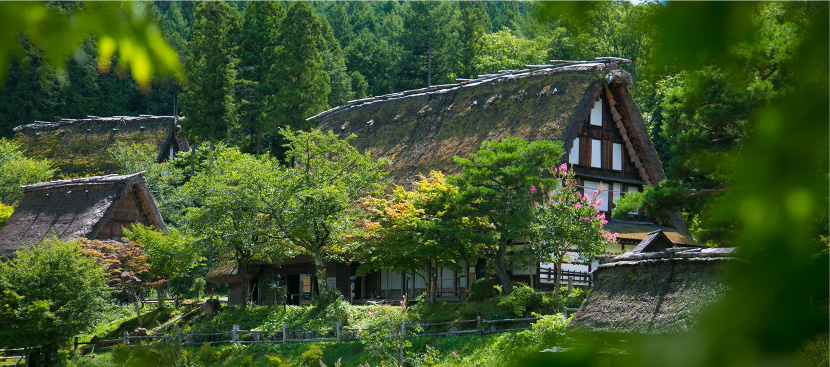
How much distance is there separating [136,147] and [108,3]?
4626 centimetres

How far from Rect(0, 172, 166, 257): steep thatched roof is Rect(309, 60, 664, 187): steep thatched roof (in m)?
9.70

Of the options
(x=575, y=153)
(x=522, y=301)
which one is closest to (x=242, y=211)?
(x=522, y=301)

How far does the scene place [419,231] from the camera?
2122 centimetres

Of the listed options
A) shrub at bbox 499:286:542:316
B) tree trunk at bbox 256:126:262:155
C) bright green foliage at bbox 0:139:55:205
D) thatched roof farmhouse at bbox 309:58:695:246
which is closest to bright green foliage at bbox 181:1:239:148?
tree trunk at bbox 256:126:262:155

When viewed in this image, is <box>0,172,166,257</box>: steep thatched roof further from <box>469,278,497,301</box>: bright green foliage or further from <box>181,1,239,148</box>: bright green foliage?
<box>469,278,497,301</box>: bright green foliage

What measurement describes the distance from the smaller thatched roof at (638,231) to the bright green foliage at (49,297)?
634 inches

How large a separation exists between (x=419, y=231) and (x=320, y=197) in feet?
10.8

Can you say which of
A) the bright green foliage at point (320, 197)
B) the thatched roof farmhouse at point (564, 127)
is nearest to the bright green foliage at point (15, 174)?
the bright green foliage at point (320, 197)

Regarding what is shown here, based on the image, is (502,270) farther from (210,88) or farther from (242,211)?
(210,88)

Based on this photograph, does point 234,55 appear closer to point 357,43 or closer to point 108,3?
point 357,43

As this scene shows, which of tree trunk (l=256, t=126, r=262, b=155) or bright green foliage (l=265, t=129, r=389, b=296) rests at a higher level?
tree trunk (l=256, t=126, r=262, b=155)

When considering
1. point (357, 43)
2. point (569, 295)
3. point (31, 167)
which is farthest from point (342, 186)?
point (357, 43)

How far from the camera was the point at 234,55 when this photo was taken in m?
43.2

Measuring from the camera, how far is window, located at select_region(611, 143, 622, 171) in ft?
85.4
